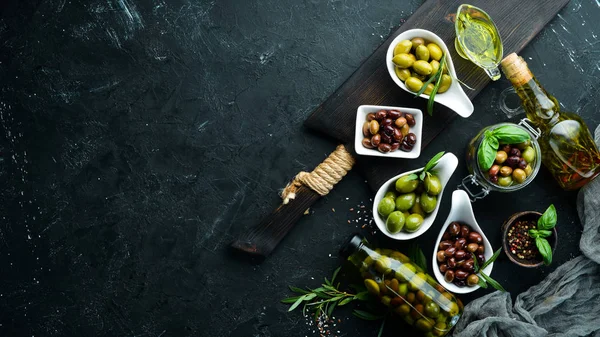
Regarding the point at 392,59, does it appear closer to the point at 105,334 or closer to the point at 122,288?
the point at 122,288

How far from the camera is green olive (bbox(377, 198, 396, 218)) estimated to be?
166 cm

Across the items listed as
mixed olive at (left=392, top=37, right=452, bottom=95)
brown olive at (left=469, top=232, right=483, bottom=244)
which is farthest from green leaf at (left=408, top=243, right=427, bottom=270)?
mixed olive at (left=392, top=37, right=452, bottom=95)

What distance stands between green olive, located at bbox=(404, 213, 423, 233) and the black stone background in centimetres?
17

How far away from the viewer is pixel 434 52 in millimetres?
1679

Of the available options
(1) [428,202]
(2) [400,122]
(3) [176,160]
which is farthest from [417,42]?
(3) [176,160]

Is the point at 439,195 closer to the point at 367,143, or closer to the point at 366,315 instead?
the point at 367,143

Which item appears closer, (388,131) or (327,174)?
(388,131)

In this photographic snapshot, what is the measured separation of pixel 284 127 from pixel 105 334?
0.90 meters

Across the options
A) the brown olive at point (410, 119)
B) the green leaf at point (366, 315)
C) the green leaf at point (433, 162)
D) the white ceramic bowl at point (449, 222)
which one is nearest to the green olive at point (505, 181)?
the white ceramic bowl at point (449, 222)

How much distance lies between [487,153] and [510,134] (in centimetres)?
9

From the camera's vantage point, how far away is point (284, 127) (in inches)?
72.0

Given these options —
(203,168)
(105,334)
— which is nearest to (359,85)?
(203,168)

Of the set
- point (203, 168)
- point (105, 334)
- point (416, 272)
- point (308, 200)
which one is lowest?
point (416, 272)

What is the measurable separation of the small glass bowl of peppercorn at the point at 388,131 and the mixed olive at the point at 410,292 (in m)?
0.31
